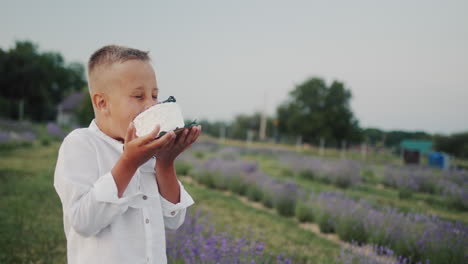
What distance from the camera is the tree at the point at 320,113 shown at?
59.7ft

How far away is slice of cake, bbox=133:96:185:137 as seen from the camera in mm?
1187

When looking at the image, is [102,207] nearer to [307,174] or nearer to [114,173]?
[114,173]

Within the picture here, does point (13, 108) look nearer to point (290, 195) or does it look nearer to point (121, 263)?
point (290, 195)

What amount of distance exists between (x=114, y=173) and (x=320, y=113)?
23623 mm

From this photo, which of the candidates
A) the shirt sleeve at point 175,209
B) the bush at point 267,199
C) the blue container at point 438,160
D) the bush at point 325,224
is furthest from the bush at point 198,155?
the shirt sleeve at point 175,209

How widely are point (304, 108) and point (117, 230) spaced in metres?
27.6

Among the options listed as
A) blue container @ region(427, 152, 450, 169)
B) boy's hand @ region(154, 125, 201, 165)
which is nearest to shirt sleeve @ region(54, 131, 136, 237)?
boy's hand @ region(154, 125, 201, 165)

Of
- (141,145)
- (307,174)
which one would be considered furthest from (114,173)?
(307,174)

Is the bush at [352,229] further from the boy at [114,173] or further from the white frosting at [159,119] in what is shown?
the white frosting at [159,119]

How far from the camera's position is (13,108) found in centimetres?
2597

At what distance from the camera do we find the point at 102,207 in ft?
3.86

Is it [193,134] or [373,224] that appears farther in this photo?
[373,224]

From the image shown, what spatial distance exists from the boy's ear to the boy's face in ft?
0.05

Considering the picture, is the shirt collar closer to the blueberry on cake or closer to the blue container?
the blueberry on cake
